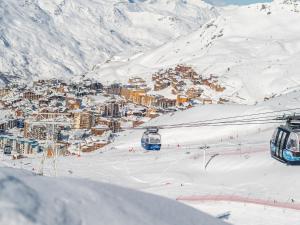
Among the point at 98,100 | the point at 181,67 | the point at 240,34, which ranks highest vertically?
the point at 240,34

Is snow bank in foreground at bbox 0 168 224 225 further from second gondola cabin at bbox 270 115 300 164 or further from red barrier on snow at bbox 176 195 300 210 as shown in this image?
second gondola cabin at bbox 270 115 300 164

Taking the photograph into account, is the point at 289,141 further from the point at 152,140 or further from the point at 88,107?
the point at 88,107

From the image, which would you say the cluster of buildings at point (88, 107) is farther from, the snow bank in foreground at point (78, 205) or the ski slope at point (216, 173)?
the snow bank in foreground at point (78, 205)

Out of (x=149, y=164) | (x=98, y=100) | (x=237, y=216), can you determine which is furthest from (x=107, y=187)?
(x=98, y=100)

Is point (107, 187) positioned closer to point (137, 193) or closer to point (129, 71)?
point (137, 193)

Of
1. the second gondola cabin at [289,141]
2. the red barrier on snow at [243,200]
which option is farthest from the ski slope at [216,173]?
the second gondola cabin at [289,141]

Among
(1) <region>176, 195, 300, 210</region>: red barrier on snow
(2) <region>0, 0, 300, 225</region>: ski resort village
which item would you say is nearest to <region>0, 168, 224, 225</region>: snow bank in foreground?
(2) <region>0, 0, 300, 225</region>: ski resort village
